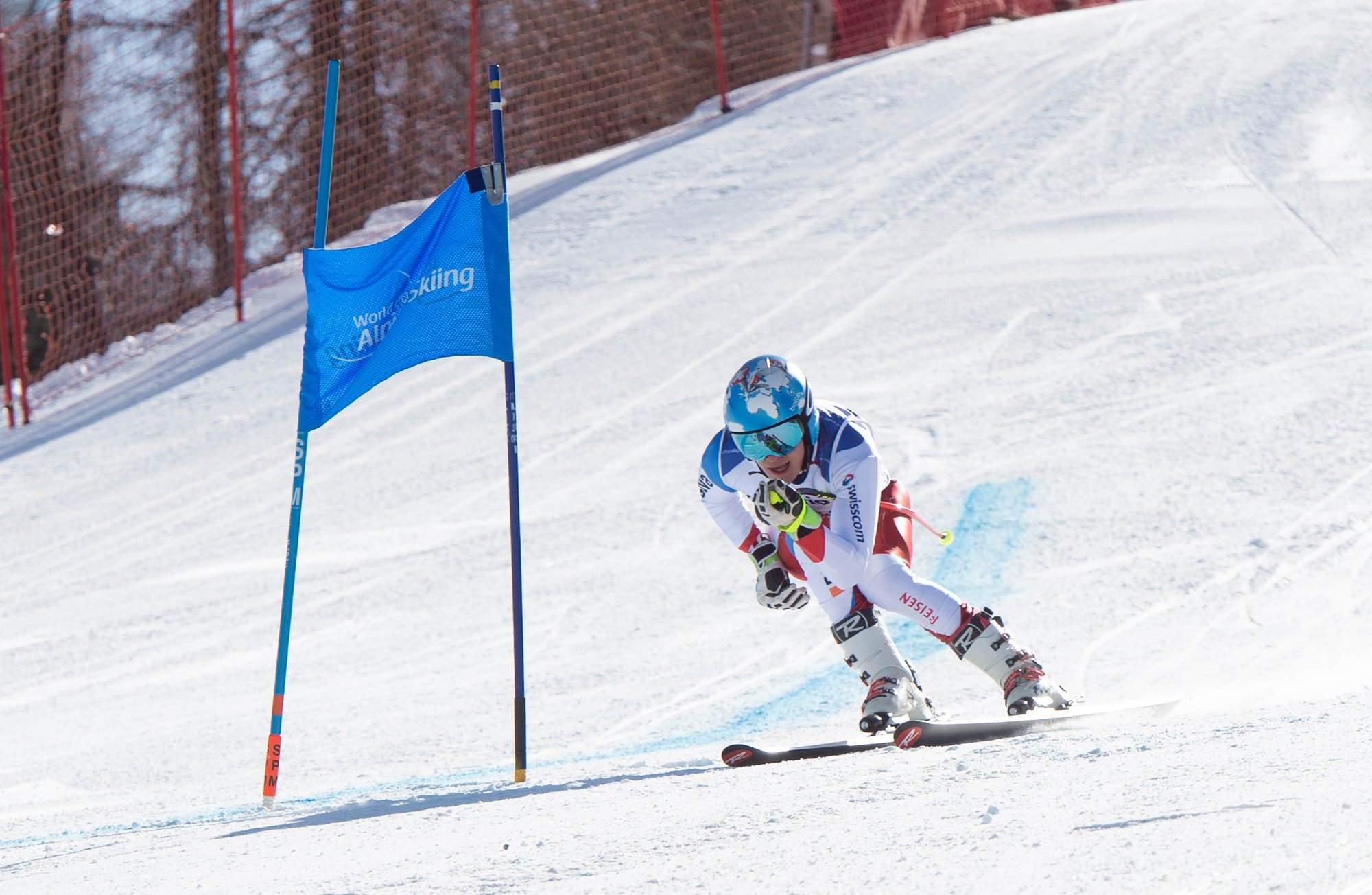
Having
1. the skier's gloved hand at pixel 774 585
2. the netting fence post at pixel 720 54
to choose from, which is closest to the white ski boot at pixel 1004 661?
the skier's gloved hand at pixel 774 585

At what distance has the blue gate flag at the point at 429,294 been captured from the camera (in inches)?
193

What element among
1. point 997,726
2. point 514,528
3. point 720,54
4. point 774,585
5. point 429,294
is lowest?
point 997,726

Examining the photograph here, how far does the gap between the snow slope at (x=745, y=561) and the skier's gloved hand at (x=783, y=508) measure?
2.54 feet

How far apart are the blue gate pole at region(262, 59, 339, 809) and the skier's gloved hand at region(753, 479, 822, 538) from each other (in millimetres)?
1661

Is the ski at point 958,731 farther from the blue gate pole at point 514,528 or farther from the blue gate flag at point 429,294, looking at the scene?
the blue gate flag at point 429,294

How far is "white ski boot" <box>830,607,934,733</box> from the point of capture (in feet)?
14.9

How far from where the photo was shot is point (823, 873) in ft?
9.44

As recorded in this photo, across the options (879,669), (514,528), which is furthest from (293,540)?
(879,669)

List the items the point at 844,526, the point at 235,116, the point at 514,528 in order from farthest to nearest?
1. the point at 235,116
2. the point at 514,528
3. the point at 844,526

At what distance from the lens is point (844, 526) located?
176 inches

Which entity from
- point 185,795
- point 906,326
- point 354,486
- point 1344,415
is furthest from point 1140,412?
point 185,795

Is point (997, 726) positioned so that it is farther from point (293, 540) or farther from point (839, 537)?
point (293, 540)

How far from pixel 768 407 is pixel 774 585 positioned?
2.08 ft

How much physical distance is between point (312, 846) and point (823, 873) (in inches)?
58.4
